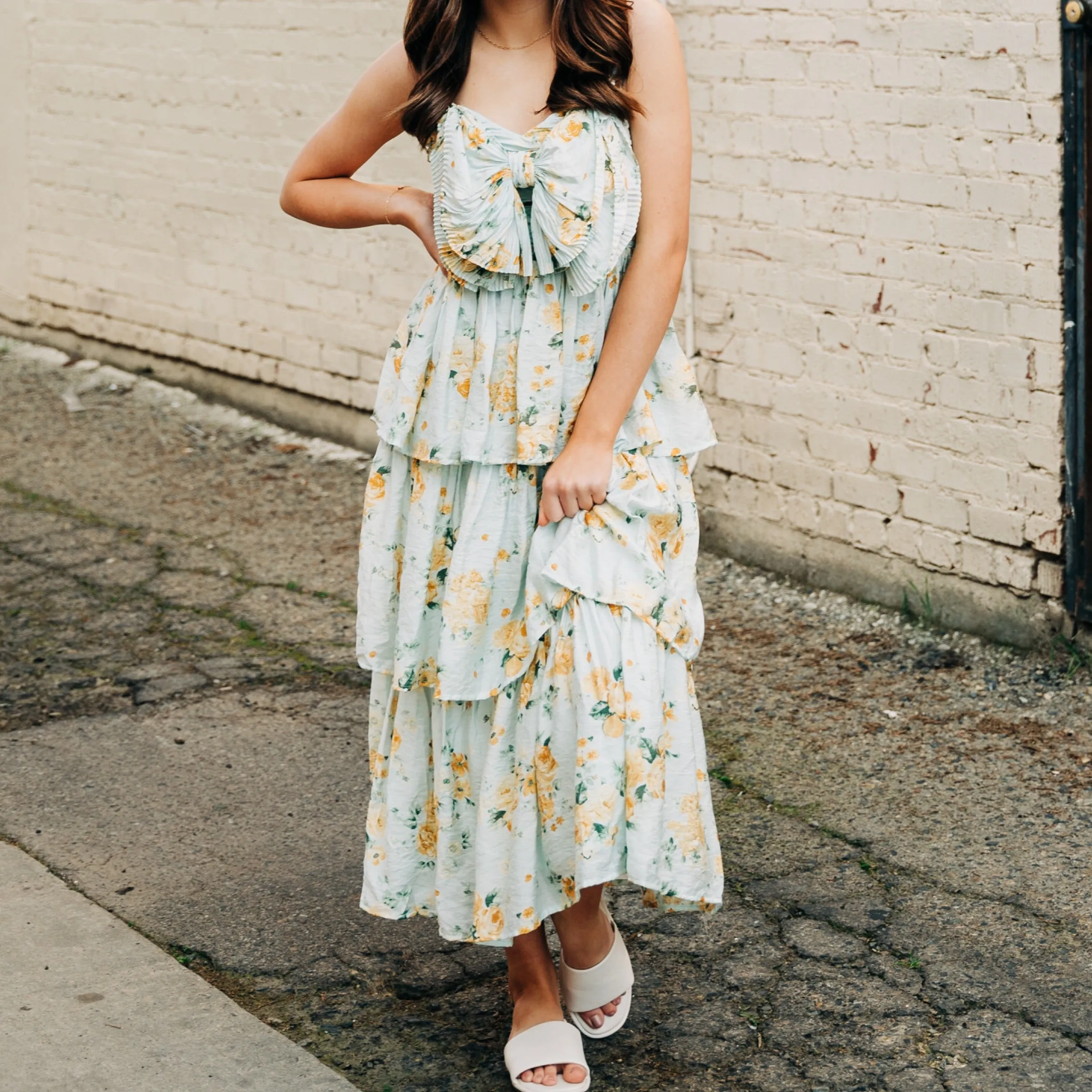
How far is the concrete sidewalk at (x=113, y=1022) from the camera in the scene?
103 inches

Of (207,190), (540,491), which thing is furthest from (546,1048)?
(207,190)

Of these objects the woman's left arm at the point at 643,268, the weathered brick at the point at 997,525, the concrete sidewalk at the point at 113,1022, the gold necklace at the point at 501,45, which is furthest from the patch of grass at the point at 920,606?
the gold necklace at the point at 501,45

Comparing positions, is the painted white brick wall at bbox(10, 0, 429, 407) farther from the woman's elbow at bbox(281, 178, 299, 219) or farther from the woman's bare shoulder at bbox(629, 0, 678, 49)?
the woman's bare shoulder at bbox(629, 0, 678, 49)

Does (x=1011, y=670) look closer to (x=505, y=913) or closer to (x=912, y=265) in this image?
(x=912, y=265)

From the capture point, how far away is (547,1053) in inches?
104

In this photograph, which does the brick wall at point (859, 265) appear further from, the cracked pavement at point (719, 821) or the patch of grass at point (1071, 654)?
the cracked pavement at point (719, 821)

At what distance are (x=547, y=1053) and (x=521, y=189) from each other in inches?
54.5

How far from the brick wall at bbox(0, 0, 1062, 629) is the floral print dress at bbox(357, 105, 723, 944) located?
1.98 metres

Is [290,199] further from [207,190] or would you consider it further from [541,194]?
[207,190]

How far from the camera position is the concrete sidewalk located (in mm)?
2621

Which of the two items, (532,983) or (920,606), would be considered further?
(920,606)

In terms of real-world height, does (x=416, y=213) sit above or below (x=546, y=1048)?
above

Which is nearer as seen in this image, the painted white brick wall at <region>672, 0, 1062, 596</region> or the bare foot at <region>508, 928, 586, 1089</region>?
the bare foot at <region>508, 928, 586, 1089</region>

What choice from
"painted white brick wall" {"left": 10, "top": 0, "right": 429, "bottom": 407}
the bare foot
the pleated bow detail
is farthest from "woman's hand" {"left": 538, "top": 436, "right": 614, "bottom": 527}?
"painted white brick wall" {"left": 10, "top": 0, "right": 429, "bottom": 407}
